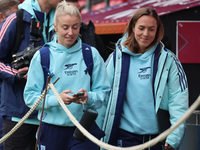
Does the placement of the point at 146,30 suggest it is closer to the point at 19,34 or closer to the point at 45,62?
the point at 45,62

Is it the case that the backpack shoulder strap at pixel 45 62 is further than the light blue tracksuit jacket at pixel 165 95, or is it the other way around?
the light blue tracksuit jacket at pixel 165 95

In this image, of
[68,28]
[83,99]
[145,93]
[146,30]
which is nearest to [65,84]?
[83,99]

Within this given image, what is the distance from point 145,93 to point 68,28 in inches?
36.1

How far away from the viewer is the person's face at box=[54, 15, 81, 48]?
3.99 metres

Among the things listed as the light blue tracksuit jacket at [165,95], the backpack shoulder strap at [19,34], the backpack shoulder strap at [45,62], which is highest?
the backpack shoulder strap at [19,34]

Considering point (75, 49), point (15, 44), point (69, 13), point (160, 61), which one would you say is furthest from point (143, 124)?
point (15, 44)

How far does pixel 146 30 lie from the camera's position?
171 inches

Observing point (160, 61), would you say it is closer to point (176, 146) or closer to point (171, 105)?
point (171, 105)

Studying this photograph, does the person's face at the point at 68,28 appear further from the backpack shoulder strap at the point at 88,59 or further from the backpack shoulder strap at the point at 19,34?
the backpack shoulder strap at the point at 19,34

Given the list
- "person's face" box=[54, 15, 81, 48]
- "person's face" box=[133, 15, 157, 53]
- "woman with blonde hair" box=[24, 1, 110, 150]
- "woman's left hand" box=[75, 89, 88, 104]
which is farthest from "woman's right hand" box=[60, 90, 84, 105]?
"person's face" box=[133, 15, 157, 53]

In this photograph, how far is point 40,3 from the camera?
4.86 metres

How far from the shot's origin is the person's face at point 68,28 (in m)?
3.99

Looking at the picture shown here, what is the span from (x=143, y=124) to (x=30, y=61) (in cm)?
120

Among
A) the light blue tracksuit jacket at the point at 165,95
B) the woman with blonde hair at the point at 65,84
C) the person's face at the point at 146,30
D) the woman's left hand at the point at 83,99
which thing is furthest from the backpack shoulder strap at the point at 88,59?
the person's face at the point at 146,30
